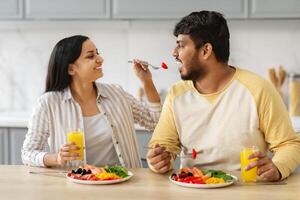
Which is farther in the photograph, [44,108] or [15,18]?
→ [15,18]

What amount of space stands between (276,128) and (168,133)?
0.45 metres

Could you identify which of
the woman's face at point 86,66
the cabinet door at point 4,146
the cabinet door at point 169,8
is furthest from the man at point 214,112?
the cabinet door at point 4,146

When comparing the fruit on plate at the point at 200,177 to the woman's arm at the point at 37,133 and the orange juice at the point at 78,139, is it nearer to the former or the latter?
the orange juice at the point at 78,139

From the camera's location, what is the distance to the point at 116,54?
4.15 meters

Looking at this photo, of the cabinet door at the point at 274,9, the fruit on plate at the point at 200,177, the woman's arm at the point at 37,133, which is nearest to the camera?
the fruit on plate at the point at 200,177

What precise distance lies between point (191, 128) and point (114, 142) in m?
0.42

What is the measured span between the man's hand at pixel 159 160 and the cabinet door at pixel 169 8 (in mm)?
1780

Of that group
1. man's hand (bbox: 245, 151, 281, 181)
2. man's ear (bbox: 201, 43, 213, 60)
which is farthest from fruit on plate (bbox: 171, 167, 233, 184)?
man's ear (bbox: 201, 43, 213, 60)

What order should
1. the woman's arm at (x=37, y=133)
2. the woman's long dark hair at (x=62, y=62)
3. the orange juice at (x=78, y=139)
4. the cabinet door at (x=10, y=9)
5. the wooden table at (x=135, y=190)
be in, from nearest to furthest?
the wooden table at (x=135, y=190) → the orange juice at (x=78, y=139) → the woman's arm at (x=37, y=133) → the woman's long dark hair at (x=62, y=62) → the cabinet door at (x=10, y=9)

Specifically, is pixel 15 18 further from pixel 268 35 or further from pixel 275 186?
pixel 275 186

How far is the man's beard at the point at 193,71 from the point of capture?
2252 mm

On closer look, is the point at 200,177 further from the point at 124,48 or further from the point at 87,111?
the point at 124,48

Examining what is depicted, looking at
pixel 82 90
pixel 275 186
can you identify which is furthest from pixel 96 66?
pixel 275 186

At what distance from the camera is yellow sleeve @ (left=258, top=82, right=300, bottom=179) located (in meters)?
2.04
